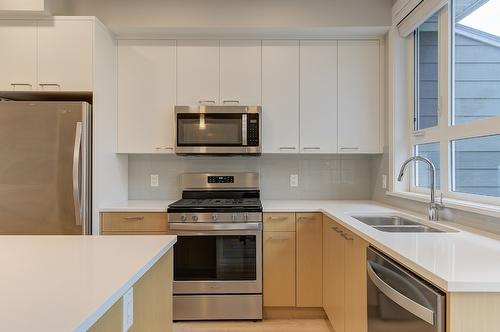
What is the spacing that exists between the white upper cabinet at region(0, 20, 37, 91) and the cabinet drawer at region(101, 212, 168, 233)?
46.8 inches

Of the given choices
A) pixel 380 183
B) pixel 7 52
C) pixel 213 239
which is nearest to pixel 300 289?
pixel 213 239

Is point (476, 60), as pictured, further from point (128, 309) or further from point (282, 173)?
point (128, 309)

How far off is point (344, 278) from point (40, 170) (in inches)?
85.8

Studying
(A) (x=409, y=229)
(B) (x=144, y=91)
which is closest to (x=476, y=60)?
(A) (x=409, y=229)

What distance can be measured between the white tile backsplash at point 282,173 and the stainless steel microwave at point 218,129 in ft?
1.27

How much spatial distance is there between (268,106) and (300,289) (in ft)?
4.98

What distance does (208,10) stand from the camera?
2.68 m

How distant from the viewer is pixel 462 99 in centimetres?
195

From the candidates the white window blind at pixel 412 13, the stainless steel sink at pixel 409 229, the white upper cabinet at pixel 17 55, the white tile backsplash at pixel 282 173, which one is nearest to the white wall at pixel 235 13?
the white window blind at pixel 412 13

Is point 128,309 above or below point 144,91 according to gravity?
below

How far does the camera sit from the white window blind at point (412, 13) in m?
2.11

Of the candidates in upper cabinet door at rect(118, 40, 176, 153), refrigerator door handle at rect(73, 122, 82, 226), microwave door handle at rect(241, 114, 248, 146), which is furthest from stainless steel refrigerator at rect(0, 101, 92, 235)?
microwave door handle at rect(241, 114, 248, 146)

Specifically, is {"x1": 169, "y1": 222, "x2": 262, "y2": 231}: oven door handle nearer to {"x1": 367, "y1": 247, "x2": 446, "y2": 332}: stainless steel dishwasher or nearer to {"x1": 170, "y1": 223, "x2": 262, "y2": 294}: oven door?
{"x1": 170, "y1": 223, "x2": 262, "y2": 294}: oven door

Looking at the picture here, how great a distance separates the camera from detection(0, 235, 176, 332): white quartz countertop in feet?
2.23
